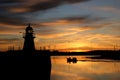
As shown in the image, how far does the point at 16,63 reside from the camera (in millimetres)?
53406

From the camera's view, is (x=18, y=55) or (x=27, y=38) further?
(x=27, y=38)

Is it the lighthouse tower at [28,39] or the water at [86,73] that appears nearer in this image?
the water at [86,73]

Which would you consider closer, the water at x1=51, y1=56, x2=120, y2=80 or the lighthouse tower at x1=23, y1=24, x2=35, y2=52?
the water at x1=51, y1=56, x2=120, y2=80

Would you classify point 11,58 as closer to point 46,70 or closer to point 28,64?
point 28,64

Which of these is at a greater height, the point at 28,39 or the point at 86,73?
the point at 28,39

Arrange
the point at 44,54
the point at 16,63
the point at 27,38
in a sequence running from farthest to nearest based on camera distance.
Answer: the point at 27,38 → the point at 44,54 → the point at 16,63

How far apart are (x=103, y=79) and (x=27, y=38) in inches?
884

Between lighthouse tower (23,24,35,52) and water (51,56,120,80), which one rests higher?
lighthouse tower (23,24,35,52)

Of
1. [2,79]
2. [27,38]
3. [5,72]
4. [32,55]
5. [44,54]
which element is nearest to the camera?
[2,79]

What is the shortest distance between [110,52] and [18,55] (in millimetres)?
135451

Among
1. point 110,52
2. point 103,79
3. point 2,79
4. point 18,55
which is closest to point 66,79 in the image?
point 103,79

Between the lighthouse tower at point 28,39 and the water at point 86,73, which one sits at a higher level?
the lighthouse tower at point 28,39

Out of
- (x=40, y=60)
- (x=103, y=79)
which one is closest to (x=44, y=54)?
(x=40, y=60)

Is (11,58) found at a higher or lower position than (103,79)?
higher
